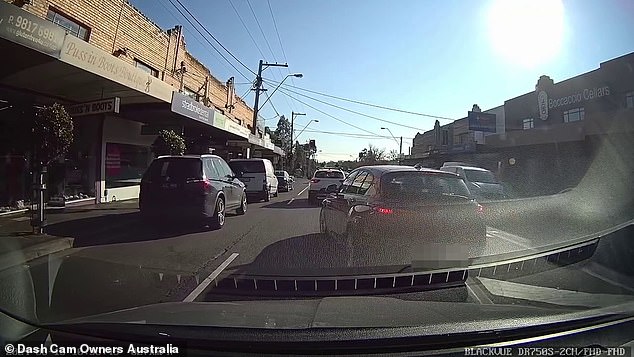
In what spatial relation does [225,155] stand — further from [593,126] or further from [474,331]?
[474,331]

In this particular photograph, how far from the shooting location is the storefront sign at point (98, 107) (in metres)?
13.4

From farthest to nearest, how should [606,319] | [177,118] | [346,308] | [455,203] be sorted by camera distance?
[177,118] → [455,203] → [346,308] → [606,319]

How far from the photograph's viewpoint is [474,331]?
2906 millimetres

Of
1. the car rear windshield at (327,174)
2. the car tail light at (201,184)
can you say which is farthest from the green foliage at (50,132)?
the car rear windshield at (327,174)

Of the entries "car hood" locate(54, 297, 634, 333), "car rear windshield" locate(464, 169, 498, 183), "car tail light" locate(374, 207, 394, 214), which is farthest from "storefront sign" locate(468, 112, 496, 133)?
"car hood" locate(54, 297, 634, 333)

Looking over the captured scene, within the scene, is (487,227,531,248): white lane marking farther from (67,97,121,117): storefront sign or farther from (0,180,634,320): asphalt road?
(67,97,121,117): storefront sign

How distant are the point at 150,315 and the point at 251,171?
17.3 metres

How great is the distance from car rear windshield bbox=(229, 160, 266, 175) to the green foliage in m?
10.4

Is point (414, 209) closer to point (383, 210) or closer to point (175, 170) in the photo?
point (383, 210)

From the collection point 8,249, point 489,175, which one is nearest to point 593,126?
point 489,175

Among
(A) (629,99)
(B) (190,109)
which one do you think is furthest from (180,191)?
(A) (629,99)

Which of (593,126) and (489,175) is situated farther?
(593,126)

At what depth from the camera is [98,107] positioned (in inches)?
546

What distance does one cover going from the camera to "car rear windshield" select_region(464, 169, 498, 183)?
17438 millimetres
